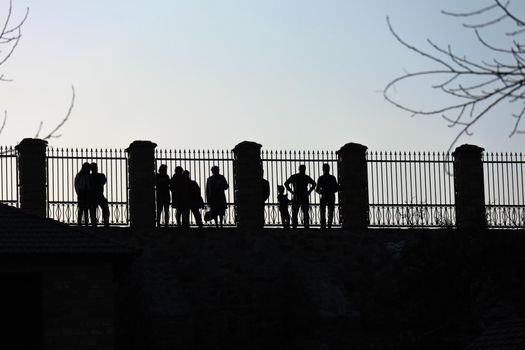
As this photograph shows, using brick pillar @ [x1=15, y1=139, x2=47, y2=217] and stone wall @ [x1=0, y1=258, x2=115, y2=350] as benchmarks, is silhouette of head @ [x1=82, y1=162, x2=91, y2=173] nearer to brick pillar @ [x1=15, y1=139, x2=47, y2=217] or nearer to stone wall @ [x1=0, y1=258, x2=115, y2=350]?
brick pillar @ [x1=15, y1=139, x2=47, y2=217]

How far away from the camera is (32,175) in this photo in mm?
31406

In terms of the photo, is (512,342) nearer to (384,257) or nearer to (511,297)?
(511,297)

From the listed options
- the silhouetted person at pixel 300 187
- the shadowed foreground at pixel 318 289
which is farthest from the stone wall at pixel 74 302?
the silhouetted person at pixel 300 187

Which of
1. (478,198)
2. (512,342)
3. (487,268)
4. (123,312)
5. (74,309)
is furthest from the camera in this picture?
(478,198)

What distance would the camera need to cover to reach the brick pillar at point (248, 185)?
32.5 m

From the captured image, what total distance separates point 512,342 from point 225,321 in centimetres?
825

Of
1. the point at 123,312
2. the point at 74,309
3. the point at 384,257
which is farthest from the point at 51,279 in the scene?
the point at 384,257

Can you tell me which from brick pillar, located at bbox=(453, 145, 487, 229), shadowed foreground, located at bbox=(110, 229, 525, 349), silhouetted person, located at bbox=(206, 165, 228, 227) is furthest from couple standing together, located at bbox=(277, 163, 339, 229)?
brick pillar, located at bbox=(453, 145, 487, 229)

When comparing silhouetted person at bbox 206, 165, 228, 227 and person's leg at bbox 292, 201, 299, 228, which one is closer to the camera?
silhouetted person at bbox 206, 165, 228, 227

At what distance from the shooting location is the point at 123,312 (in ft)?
94.1

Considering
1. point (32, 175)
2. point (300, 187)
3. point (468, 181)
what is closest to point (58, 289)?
point (32, 175)

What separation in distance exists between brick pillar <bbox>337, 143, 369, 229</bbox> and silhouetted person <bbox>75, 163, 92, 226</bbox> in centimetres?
581

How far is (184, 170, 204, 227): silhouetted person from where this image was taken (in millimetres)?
31828

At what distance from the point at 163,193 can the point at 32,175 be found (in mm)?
2769
